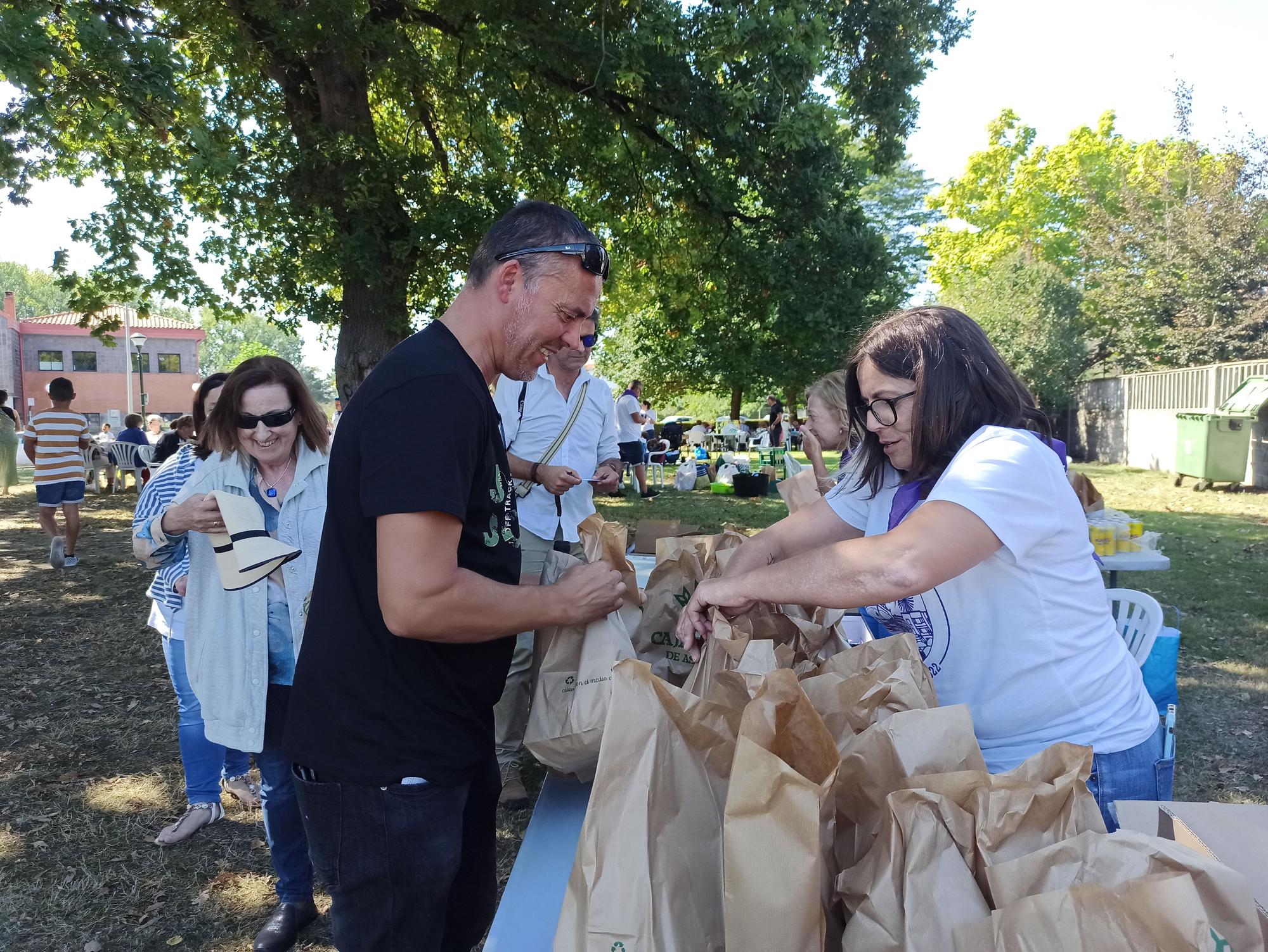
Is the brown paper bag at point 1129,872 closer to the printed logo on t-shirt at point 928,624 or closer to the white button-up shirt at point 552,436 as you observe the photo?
the printed logo on t-shirt at point 928,624

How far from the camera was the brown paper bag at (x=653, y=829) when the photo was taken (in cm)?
116

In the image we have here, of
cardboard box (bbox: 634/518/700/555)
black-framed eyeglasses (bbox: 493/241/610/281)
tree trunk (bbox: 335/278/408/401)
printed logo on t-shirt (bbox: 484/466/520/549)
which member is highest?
tree trunk (bbox: 335/278/408/401)

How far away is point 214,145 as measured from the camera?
636 cm

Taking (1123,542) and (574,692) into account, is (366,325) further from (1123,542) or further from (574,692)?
(574,692)

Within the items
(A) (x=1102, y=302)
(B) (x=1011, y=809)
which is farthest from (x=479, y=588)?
(A) (x=1102, y=302)

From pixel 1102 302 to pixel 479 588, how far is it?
2747 cm

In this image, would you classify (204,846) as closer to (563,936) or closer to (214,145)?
(563,936)

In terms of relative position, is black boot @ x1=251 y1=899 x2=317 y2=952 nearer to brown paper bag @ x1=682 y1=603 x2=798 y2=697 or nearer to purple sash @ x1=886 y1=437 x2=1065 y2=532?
brown paper bag @ x1=682 y1=603 x2=798 y2=697

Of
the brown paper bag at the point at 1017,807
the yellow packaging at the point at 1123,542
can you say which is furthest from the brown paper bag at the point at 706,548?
the yellow packaging at the point at 1123,542

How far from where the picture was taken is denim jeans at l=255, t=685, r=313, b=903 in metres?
2.67

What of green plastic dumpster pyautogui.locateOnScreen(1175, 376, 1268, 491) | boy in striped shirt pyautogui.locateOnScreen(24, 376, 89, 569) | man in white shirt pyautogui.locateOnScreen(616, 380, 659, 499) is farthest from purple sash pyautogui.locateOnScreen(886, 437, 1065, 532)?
green plastic dumpster pyautogui.locateOnScreen(1175, 376, 1268, 491)

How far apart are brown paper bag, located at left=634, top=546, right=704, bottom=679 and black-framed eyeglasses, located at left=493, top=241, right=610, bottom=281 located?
97cm

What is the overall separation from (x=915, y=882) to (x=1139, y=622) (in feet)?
9.34

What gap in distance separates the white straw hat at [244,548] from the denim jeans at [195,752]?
48.3 inches
